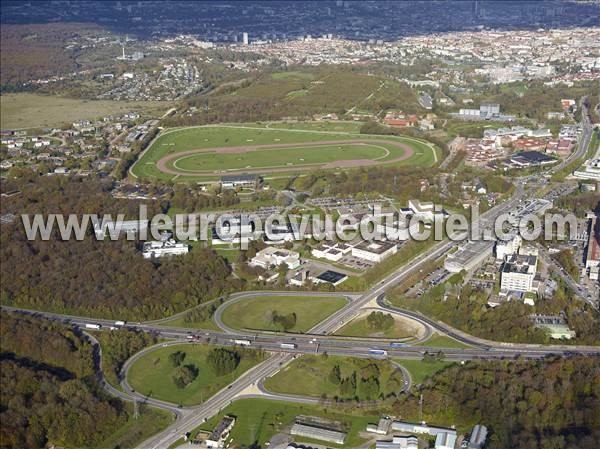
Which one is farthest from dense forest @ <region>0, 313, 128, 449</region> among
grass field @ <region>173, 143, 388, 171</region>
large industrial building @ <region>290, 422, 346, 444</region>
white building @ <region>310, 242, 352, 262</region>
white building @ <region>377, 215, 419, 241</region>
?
grass field @ <region>173, 143, 388, 171</region>

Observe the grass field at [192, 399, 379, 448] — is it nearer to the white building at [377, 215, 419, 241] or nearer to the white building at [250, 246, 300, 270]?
the white building at [250, 246, 300, 270]

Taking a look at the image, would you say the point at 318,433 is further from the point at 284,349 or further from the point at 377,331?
the point at 377,331

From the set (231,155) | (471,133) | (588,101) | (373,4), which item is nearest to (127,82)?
(231,155)

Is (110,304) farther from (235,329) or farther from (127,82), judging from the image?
(127,82)

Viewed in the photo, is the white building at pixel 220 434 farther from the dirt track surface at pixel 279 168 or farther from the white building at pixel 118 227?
the dirt track surface at pixel 279 168

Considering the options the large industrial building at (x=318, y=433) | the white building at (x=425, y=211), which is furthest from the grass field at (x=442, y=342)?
the white building at (x=425, y=211)

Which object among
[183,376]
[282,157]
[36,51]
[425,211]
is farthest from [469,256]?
[36,51]

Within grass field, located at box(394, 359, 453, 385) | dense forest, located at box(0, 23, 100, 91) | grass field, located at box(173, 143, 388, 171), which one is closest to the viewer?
grass field, located at box(394, 359, 453, 385)
